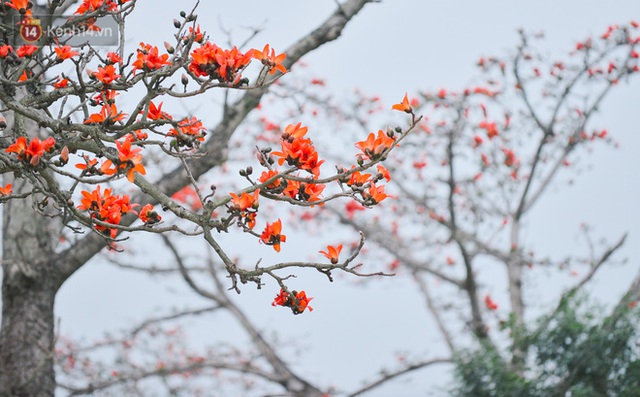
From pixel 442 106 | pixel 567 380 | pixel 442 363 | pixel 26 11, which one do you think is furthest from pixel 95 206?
pixel 442 363

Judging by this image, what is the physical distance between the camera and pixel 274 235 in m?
A: 2.52

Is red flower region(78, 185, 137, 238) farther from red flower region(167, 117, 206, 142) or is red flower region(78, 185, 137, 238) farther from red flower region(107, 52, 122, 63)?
red flower region(107, 52, 122, 63)

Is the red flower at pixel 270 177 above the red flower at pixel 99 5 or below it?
below

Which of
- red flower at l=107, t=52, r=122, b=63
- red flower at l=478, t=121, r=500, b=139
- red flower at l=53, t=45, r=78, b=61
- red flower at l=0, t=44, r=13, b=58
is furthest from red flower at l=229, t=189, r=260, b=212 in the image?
red flower at l=478, t=121, r=500, b=139

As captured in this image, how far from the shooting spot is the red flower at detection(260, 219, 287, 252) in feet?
8.20

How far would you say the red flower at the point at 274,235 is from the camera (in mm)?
2500

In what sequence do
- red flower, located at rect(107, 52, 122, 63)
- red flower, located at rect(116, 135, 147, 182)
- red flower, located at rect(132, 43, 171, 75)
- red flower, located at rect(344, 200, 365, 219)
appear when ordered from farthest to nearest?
red flower, located at rect(344, 200, 365, 219), red flower, located at rect(107, 52, 122, 63), red flower, located at rect(132, 43, 171, 75), red flower, located at rect(116, 135, 147, 182)

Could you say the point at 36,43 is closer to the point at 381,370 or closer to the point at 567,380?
the point at 567,380

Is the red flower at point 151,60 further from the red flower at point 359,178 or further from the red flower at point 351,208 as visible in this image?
the red flower at point 351,208

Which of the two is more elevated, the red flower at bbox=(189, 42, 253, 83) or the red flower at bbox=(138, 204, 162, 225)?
the red flower at bbox=(189, 42, 253, 83)

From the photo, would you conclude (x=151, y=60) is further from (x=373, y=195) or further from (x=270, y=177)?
(x=373, y=195)

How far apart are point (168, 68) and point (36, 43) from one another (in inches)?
43.7

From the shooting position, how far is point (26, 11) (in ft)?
8.48

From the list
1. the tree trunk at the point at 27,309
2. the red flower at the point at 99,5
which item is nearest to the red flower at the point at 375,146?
the red flower at the point at 99,5
